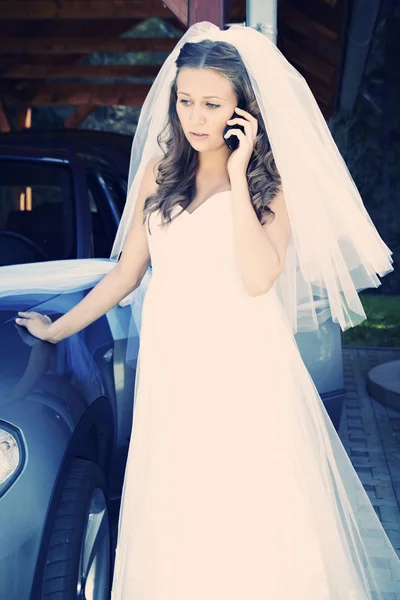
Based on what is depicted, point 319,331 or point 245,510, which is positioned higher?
point 319,331

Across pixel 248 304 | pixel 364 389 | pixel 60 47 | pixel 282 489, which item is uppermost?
pixel 60 47

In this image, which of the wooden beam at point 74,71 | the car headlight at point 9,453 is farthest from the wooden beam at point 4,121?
the car headlight at point 9,453

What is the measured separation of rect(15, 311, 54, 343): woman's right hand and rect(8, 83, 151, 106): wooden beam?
34.7ft

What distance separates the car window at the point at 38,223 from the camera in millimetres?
3475

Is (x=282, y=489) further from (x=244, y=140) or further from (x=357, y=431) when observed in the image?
(x=357, y=431)

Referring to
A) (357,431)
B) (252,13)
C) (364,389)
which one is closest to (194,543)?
(252,13)

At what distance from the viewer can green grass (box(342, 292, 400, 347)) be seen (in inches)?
396

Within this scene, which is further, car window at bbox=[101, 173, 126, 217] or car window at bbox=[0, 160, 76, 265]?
car window at bbox=[101, 173, 126, 217]

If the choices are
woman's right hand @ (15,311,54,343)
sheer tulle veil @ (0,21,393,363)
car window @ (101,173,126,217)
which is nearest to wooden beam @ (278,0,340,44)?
car window @ (101,173,126,217)

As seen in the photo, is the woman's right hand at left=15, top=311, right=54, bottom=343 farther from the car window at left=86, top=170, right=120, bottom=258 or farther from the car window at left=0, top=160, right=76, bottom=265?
the car window at left=86, top=170, right=120, bottom=258

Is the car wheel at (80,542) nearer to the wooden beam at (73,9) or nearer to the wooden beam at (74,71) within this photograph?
the wooden beam at (73,9)

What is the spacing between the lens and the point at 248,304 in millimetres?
2473

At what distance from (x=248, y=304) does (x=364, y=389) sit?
4953mm

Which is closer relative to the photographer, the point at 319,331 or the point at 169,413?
the point at 169,413
